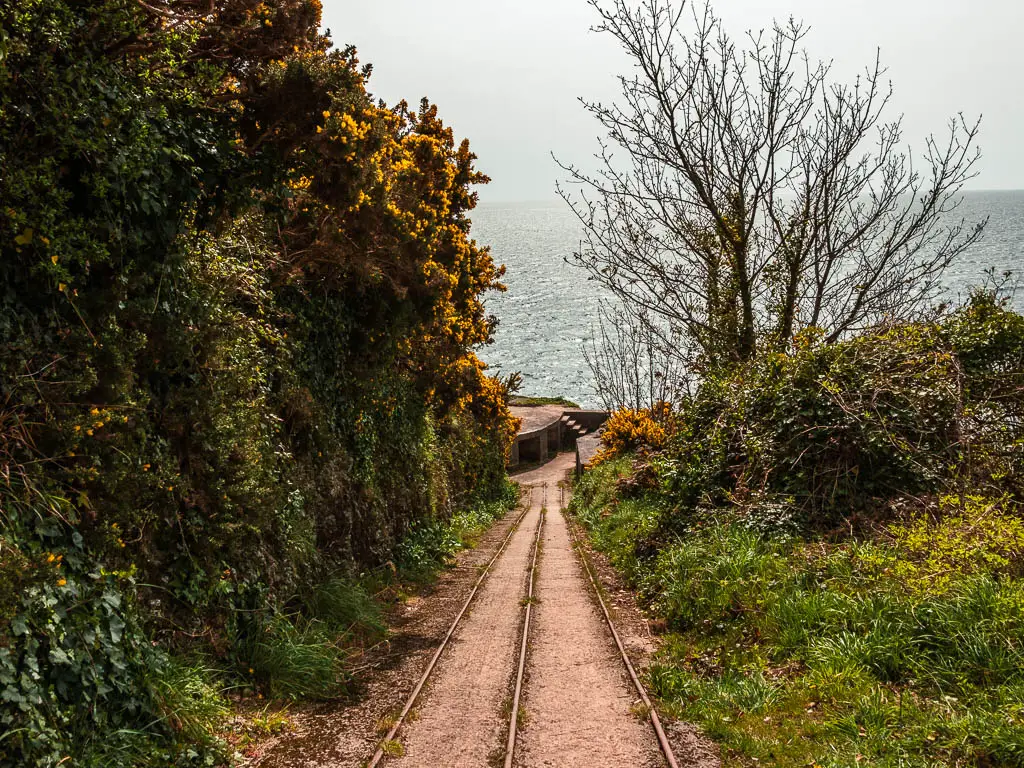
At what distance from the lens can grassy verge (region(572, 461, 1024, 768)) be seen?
500 cm

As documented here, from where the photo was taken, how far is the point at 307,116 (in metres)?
6.85

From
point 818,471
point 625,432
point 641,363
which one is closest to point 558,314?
point 641,363

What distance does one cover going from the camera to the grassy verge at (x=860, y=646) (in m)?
5.00

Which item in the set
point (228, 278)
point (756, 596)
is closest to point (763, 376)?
point (756, 596)

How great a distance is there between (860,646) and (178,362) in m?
6.70

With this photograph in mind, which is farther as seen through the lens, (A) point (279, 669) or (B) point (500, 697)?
(A) point (279, 669)

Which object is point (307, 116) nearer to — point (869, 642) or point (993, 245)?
point (869, 642)

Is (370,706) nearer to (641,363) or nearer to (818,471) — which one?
(818,471)

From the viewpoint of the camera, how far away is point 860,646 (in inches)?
244

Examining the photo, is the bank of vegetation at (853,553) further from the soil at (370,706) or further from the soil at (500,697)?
the soil at (370,706)

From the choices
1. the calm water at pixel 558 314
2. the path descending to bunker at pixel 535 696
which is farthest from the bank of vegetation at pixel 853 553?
the calm water at pixel 558 314

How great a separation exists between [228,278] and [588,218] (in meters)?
8.73

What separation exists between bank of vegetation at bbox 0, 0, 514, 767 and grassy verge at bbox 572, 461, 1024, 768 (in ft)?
12.8

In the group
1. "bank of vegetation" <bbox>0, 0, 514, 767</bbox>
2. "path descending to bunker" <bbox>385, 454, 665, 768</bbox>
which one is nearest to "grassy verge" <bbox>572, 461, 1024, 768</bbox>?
"path descending to bunker" <bbox>385, 454, 665, 768</bbox>
